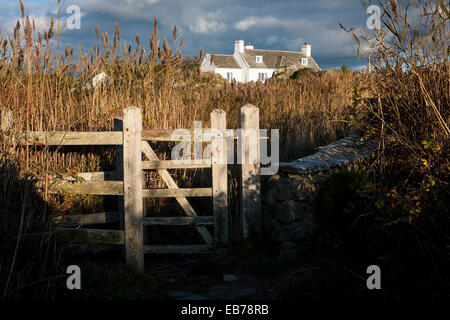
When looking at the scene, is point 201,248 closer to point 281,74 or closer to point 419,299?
point 419,299

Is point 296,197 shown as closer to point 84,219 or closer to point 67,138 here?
point 84,219

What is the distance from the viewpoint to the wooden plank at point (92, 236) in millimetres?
4664

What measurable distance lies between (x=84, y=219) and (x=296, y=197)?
8.02ft

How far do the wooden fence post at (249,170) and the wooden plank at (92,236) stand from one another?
1.45 m

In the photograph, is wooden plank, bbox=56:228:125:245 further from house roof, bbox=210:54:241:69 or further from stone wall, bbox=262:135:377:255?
house roof, bbox=210:54:241:69

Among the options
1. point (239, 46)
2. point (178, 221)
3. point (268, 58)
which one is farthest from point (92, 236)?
point (268, 58)

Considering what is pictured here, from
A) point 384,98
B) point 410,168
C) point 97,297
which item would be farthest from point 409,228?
point 97,297

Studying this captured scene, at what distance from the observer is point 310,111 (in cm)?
896

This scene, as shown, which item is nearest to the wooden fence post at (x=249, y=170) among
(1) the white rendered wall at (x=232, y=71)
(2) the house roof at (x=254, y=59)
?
(2) the house roof at (x=254, y=59)

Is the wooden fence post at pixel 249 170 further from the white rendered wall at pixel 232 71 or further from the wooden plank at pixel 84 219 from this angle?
the white rendered wall at pixel 232 71

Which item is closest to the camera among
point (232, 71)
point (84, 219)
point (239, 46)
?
point (84, 219)

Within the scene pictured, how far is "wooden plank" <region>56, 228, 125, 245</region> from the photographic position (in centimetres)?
466

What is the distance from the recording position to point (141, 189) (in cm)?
462

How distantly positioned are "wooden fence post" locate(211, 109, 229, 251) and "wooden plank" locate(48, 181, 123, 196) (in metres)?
1.14
